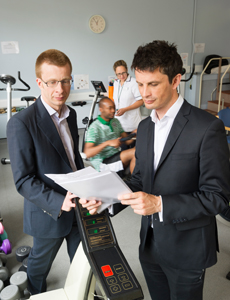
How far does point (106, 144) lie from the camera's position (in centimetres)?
300

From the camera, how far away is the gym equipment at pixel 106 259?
2.76 feet

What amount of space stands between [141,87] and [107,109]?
1966 millimetres

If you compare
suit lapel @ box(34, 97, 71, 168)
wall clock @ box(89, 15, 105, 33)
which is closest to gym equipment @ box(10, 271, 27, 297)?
suit lapel @ box(34, 97, 71, 168)

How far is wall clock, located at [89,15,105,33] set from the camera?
6.06 metres

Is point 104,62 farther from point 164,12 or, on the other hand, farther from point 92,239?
point 92,239

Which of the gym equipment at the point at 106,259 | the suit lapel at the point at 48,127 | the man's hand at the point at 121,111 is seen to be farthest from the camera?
the man's hand at the point at 121,111

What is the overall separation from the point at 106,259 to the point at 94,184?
292 mm

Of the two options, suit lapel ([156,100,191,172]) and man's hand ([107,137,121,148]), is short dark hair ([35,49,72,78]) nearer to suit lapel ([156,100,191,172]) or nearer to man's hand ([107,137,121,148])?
suit lapel ([156,100,191,172])

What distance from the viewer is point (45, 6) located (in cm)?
560

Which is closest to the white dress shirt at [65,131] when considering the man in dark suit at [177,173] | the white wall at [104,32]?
the man in dark suit at [177,173]

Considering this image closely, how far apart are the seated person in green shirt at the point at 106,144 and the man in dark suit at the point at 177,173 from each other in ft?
5.38

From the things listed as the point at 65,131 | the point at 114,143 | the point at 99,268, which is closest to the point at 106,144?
the point at 114,143

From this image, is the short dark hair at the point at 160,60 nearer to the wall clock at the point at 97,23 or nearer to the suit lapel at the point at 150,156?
the suit lapel at the point at 150,156

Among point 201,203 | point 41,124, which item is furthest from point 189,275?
point 41,124
